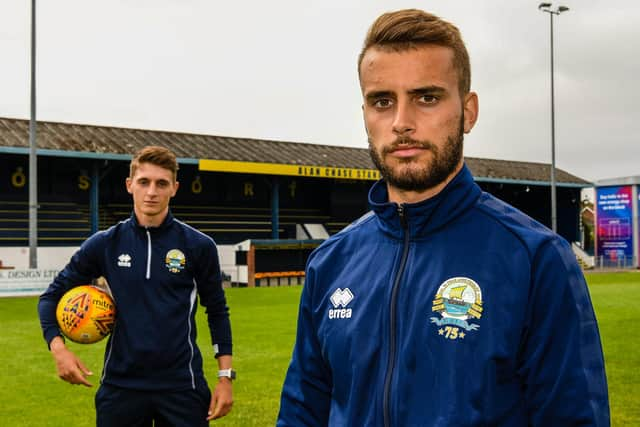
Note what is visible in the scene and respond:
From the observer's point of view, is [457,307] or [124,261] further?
[124,261]

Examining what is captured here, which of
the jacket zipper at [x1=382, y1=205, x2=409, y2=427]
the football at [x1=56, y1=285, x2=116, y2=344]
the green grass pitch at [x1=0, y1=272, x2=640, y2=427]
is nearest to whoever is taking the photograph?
the jacket zipper at [x1=382, y1=205, x2=409, y2=427]

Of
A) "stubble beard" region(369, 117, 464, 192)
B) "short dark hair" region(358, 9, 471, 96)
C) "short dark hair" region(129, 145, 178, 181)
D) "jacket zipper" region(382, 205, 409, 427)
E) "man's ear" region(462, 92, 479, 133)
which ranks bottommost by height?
"jacket zipper" region(382, 205, 409, 427)

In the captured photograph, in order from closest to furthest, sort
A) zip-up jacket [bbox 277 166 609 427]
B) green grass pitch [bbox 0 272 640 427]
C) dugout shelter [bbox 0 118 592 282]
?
zip-up jacket [bbox 277 166 609 427]
green grass pitch [bbox 0 272 640 427]
dugout shelter [bbox 0 118 592 282]

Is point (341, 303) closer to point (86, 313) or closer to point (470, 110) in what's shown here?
point (470, 110)

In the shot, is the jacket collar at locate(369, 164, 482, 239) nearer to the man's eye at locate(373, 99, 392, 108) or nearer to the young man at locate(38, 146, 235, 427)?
the man's eye at locate(373, 99, 392, 108)

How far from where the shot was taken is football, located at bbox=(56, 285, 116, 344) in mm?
4414

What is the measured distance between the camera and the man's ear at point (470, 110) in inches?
78.9

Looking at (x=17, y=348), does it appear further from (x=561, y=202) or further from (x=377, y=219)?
(x=561, y=202)

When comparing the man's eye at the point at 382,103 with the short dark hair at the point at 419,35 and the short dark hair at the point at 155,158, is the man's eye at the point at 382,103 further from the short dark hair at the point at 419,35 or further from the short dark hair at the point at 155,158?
the short dark hair at the point at 155,158

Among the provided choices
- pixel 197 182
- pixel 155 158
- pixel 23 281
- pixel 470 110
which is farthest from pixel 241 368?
pixel 197 182

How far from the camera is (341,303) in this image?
81.5 inches

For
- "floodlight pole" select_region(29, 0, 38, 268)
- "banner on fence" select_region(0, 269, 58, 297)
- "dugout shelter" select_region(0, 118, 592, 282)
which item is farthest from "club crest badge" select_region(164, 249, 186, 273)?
"dugout shelter" select_region(0, 118, 592, 282)

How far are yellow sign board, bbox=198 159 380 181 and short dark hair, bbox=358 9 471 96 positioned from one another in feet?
102

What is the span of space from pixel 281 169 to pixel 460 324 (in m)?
33.2
